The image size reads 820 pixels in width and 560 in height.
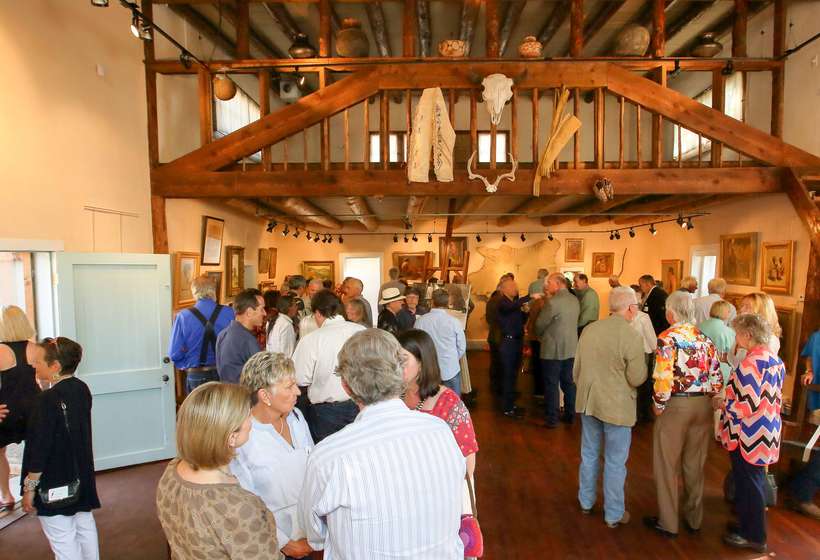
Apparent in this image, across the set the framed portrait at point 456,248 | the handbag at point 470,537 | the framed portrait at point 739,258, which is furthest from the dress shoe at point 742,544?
the framed portrait at point 456,248

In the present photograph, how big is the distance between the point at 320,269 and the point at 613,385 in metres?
9.88

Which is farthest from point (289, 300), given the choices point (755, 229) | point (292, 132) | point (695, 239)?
point (695, 239)

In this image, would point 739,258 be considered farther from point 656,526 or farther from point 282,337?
point 282,337

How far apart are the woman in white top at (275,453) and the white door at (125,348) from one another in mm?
3277

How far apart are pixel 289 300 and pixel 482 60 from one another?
3.64m

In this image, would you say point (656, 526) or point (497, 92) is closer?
point (656, 526)

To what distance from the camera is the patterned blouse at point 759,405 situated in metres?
3.14

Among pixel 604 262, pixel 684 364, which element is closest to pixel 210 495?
pixel 684 364

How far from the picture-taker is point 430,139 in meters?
5.54

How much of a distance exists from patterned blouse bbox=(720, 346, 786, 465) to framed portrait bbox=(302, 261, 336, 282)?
10.2m

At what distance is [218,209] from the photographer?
7.25 m

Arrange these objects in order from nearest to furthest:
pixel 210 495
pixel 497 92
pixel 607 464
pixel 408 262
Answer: pixel 210 495
pixel 607 464
pixel 497 92
pixel 408 262

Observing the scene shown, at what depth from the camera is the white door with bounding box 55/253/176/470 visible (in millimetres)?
4555

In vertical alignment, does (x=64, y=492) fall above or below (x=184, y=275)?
below
